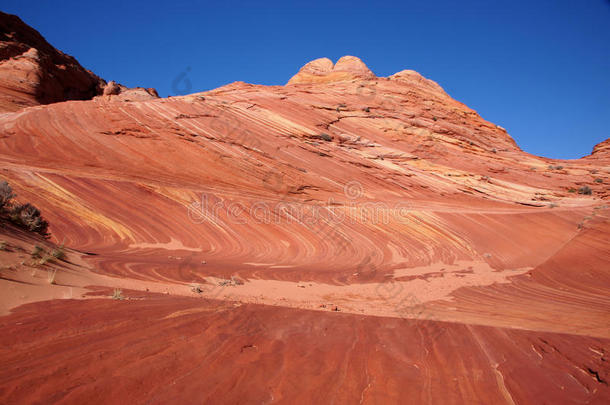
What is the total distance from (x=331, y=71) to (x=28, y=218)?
38480 mm

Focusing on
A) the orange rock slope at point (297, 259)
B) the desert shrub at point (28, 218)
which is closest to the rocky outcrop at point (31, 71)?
the orange rock slope at point (297, 259)

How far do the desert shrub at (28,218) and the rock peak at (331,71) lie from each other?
35.8 metres

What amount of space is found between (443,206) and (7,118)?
1003 inches

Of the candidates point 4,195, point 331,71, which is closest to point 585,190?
point 331,71

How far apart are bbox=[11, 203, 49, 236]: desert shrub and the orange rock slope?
1.68m

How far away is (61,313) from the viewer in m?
3.37

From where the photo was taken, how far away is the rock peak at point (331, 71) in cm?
3884

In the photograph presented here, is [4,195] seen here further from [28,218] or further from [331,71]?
[331,71]

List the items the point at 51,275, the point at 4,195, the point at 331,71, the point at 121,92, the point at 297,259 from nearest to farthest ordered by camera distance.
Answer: the point at 51,275, the point at 4,195, the point at 297,259, the point at 331,71, the point at 121,92

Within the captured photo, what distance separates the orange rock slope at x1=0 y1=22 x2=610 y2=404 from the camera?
8.88 feet

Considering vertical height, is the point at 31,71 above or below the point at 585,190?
below

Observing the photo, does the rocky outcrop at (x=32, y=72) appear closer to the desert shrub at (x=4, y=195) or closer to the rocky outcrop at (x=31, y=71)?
the rocky outcrop at (x=31, y=71)

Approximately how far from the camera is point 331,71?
4047cm

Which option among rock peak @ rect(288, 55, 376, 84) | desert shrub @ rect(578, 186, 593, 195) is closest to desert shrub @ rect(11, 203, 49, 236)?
desert shrub @ rect(578, 186, 593, 195)
